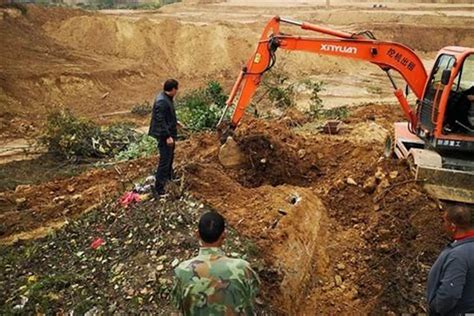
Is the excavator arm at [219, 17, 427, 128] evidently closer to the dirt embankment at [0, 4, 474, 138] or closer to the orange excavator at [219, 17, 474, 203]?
the orange excavator at [219, 17, 474, 203]

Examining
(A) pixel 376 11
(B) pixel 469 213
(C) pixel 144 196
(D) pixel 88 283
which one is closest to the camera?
(B) pixel 469 213

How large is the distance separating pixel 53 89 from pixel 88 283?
46.1 ft

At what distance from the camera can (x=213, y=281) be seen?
11.0 ft

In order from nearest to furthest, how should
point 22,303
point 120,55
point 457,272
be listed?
1. point 457,272
2. point 22,303
3. point 120,55

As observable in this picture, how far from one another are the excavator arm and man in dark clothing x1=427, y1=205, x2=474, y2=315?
4.87 meters

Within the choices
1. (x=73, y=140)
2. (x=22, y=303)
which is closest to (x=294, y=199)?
(x=22, y=303)

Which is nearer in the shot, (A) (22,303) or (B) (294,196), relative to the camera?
(A) (22,303)

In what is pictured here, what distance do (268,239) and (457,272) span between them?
9.28ft

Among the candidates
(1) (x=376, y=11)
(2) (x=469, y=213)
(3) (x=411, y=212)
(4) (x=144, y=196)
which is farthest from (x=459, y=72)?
(1) (x=376, y=11)

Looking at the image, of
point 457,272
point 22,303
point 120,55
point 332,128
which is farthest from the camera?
point 120,55

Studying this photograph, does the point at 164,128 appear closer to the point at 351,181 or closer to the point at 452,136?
the point at 351,181

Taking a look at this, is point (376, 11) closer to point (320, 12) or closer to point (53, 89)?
point (320, 12)

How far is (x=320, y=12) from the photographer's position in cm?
3544

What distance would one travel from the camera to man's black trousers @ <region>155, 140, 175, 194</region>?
6887 mm
